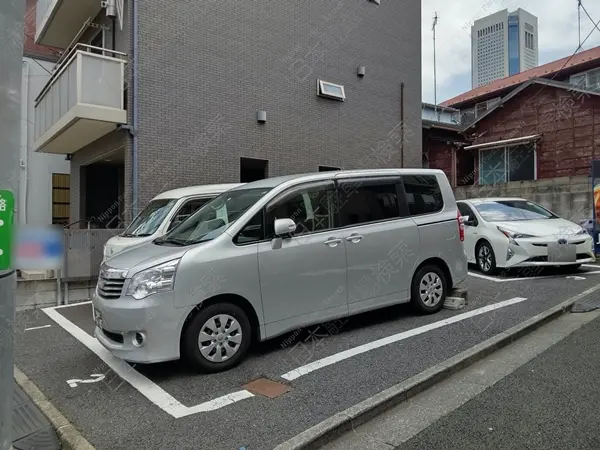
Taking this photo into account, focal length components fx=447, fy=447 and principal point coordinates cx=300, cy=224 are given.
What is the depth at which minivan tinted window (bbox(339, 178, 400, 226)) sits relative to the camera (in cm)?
515

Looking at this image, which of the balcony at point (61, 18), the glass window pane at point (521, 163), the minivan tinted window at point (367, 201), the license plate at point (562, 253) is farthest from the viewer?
the glass window pane at point (521, 163)

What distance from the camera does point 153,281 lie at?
3.90 meters

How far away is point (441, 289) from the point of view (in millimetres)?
5910

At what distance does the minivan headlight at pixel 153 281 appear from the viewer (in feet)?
12.7

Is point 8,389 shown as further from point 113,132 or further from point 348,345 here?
point 113,132

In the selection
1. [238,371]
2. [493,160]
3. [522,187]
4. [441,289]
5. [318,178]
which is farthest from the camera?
[493,160]

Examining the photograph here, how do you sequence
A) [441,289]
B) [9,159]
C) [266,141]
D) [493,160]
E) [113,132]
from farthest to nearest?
[493,160]
[266,141]
[113,132]
[441,289]
[9,159]

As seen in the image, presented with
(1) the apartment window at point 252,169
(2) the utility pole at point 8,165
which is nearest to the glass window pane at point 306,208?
(2) the utility pole at point 8,165

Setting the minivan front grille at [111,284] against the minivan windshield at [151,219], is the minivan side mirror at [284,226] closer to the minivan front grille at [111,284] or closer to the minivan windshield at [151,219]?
the minivan front grille at [111,284]

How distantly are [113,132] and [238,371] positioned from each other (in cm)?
778

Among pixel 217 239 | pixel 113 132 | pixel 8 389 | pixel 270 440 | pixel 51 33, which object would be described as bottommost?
pixel 270 440

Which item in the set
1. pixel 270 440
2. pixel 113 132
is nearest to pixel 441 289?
pixel 270 440

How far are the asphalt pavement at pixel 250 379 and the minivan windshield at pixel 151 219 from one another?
1683mm

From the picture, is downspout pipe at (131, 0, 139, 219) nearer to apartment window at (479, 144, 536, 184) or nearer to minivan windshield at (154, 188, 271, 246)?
minivan windshield at (154, 188, 271, 246)
